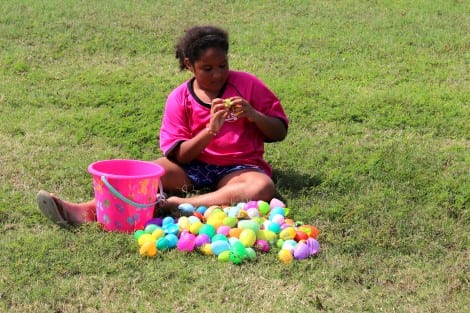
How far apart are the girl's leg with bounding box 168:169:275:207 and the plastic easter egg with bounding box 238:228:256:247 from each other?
0.59m

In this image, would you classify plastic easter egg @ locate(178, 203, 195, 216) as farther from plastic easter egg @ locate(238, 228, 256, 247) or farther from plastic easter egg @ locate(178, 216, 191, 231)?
plastic easter egg @ locate(238, 228, 256, 247)

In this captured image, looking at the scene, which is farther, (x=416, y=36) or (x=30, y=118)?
(x=416, y=36)

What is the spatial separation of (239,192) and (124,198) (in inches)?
30.2

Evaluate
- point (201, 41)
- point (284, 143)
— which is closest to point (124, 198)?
point (201, 41)

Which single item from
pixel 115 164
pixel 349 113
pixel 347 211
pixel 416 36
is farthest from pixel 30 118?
pixel 416 36

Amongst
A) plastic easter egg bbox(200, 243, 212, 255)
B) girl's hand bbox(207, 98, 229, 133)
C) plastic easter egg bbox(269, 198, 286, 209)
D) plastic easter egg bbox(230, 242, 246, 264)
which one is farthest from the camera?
plastic easter egg bbox(269, 198, 286, 209)

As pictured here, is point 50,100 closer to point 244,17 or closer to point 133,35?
point 133,35

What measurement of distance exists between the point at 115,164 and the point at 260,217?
886 millimetres

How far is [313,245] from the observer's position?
140 inches

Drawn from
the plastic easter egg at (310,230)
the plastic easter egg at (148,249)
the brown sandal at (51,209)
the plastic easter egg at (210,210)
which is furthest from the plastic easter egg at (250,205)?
the brown sandal at (51,209)

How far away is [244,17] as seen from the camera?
8.64m

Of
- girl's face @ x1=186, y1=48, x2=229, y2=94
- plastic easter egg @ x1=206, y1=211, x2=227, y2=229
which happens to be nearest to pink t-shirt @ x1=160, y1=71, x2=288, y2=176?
girl's face @ x1=186, y1=48, x2=229, y2=94

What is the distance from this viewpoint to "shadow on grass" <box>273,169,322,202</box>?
14.7 feet

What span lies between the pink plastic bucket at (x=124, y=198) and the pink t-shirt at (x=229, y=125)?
0.56m
